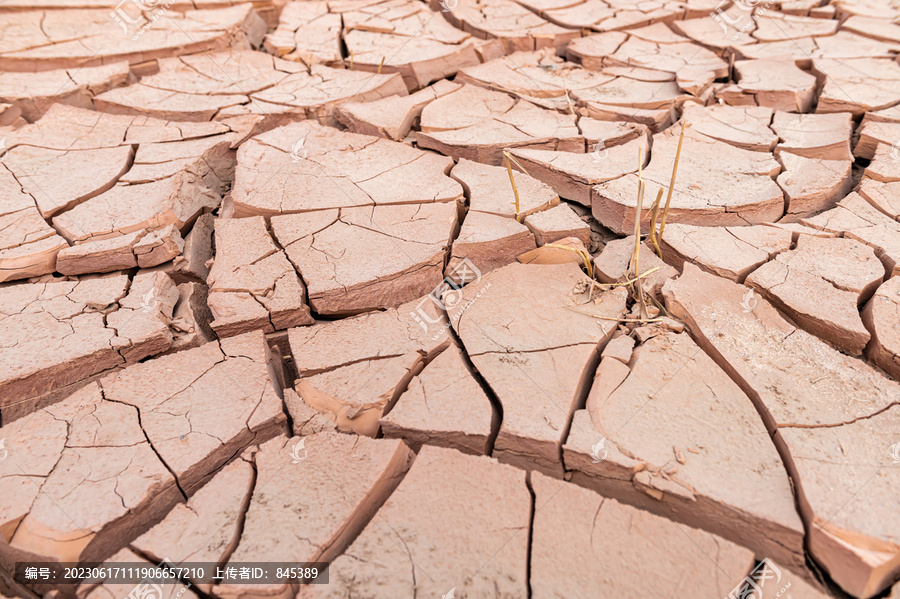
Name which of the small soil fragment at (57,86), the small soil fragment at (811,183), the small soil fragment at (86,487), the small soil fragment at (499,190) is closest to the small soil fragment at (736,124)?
the small soil fragment at (811,183)

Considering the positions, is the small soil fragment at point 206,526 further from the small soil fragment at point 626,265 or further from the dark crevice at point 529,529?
the small soil fragment at point 626,265

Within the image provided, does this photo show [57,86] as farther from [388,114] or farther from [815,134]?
[815,134]

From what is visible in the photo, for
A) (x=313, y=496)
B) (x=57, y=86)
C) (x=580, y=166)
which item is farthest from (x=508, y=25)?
(x=313, y=496)

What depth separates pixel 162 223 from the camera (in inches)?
103

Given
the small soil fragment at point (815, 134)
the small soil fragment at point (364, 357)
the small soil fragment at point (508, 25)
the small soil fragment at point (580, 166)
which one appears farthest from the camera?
the small soil fragment at point (508, 25)

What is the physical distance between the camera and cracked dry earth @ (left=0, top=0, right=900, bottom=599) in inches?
61.2

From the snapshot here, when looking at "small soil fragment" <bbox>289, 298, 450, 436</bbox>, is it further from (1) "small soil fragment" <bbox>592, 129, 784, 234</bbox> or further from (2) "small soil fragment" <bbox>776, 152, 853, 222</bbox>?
(2) "small soil fragment" <bbox>776, 152, 853, 222</bbox>

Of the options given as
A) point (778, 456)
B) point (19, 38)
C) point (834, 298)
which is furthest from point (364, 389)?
point (19, 38)

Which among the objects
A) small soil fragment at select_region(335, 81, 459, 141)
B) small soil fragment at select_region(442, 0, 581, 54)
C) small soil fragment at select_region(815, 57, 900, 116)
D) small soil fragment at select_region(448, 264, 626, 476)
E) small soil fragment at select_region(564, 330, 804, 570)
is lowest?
small soil fragment at select_region(564, 330, 804, 570)

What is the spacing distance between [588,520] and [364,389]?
87cm

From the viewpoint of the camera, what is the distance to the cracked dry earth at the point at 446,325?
155 centimetres

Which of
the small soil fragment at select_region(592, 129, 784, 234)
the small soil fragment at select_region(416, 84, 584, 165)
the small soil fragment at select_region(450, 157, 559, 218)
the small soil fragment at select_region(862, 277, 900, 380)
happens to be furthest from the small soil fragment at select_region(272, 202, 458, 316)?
the small soil fragment at select_region(862, 277, 900, 380)

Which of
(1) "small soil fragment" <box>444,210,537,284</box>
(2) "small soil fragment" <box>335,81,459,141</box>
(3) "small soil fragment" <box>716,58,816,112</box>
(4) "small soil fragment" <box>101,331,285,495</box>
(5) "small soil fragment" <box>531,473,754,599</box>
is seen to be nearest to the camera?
(5) "small soil fragment" <box>531,473,754,599</box>

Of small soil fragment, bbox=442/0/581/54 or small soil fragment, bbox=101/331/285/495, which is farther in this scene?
small soil fragment, bbox=442/0/581/54
